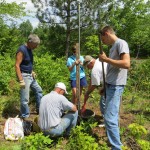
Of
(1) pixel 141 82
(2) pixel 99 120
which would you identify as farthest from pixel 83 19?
(2) pixel 99 120

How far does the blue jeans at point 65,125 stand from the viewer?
4887mm

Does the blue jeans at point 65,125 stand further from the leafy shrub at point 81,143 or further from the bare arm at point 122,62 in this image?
the bare arm at point 122,62

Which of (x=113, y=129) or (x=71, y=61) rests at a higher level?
(x=71, y=61)

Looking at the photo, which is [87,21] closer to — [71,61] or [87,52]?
[87,52]

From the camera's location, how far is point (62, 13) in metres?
15.1

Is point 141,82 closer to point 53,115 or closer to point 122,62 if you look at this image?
point 53,115

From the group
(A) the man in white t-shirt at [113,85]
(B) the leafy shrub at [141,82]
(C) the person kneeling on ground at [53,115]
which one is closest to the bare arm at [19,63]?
(C) the person kneeling on ground at [53,115]

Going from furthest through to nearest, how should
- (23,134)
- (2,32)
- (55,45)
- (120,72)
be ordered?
1. (2,32)
2. (55,45)
3. (23,134)
4. (120,72)

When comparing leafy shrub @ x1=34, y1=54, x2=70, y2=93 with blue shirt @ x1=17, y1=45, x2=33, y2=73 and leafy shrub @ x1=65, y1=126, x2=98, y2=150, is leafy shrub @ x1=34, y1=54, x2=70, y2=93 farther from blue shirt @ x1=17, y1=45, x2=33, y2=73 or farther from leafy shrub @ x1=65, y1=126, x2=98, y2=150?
leafy shrub @ x1=65, y1=126, x2=98, y2=150

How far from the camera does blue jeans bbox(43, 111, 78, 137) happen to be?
4887mm

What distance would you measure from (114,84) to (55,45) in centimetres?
1189

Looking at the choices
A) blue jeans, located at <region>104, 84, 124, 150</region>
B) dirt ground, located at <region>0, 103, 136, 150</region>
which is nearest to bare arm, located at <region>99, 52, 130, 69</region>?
blue jeans, located at <region>104, 84, 124, 150</region>

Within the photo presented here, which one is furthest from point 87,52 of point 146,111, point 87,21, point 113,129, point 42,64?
point 113,129

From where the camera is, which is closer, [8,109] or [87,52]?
[8,109]
